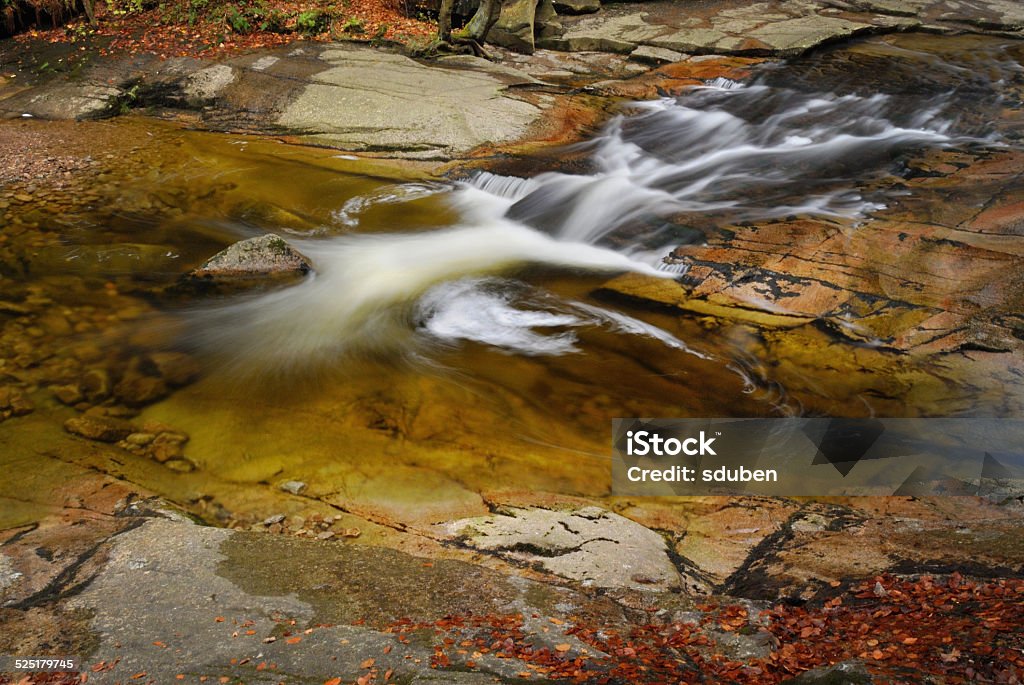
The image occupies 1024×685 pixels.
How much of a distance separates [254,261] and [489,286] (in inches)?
95.0

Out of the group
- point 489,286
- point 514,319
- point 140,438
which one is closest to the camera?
point 140,438

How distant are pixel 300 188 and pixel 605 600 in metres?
7.20

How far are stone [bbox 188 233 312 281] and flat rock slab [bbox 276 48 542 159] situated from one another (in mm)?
2741

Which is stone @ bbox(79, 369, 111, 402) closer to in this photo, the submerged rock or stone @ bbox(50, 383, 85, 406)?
stone @ bbox(50, 383, 85, 406)

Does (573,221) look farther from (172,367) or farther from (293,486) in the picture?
(293,486)

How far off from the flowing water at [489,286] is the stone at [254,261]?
10.4 inches

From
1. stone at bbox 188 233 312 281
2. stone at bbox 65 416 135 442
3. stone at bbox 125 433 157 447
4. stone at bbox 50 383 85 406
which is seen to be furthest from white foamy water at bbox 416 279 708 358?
stone at bbox 50 383 85 406

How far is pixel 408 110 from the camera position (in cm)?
1059

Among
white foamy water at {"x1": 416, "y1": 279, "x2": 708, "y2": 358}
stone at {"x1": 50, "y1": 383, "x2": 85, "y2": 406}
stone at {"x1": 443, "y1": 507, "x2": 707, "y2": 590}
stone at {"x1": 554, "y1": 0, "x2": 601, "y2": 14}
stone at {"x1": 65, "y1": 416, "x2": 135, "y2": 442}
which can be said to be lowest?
stone at {"x1": 443, "y1": 507, "x2": 707, "y2": 590}

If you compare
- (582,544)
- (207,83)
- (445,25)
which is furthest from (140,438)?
(445,25)

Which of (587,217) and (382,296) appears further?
(587,217)

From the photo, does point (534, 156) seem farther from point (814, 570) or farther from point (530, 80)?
point (814, 570)

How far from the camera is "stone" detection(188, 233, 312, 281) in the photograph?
769 centimetres

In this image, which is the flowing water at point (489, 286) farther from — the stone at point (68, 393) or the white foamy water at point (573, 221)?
the stone at point (68, 393)
